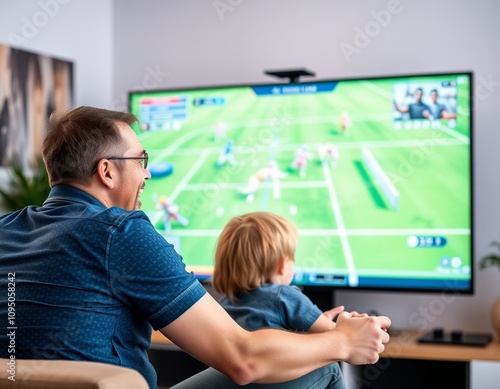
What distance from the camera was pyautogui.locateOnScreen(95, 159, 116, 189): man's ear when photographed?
5.77 ft

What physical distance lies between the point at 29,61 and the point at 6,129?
0.42 m

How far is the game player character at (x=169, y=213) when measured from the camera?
169 inches

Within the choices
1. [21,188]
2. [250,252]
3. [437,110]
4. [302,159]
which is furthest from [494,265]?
[21,188]

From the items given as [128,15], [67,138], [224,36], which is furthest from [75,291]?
[128,15]

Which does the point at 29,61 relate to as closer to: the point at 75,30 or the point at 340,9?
the point at 75,30

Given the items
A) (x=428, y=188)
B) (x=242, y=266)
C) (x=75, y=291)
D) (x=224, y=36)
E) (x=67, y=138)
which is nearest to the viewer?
(x=75, y=291)

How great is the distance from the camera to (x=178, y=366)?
3.99m

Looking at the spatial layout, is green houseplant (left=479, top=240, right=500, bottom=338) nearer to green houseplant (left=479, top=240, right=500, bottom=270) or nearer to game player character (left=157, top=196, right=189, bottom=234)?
green houseplant (left=479, top=240, right=500, bottom=270)

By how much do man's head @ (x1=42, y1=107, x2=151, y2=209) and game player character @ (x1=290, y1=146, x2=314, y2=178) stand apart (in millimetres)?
2275

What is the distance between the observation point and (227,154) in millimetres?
4199

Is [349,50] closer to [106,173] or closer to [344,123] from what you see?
[344,123]

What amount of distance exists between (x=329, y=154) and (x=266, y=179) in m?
0.36

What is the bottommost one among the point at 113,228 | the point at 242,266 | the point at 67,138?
the point at 242,266

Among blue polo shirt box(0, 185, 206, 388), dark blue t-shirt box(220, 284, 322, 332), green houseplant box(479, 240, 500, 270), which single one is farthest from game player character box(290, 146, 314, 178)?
blue polo shirt box(0, 185, 206, 388)
